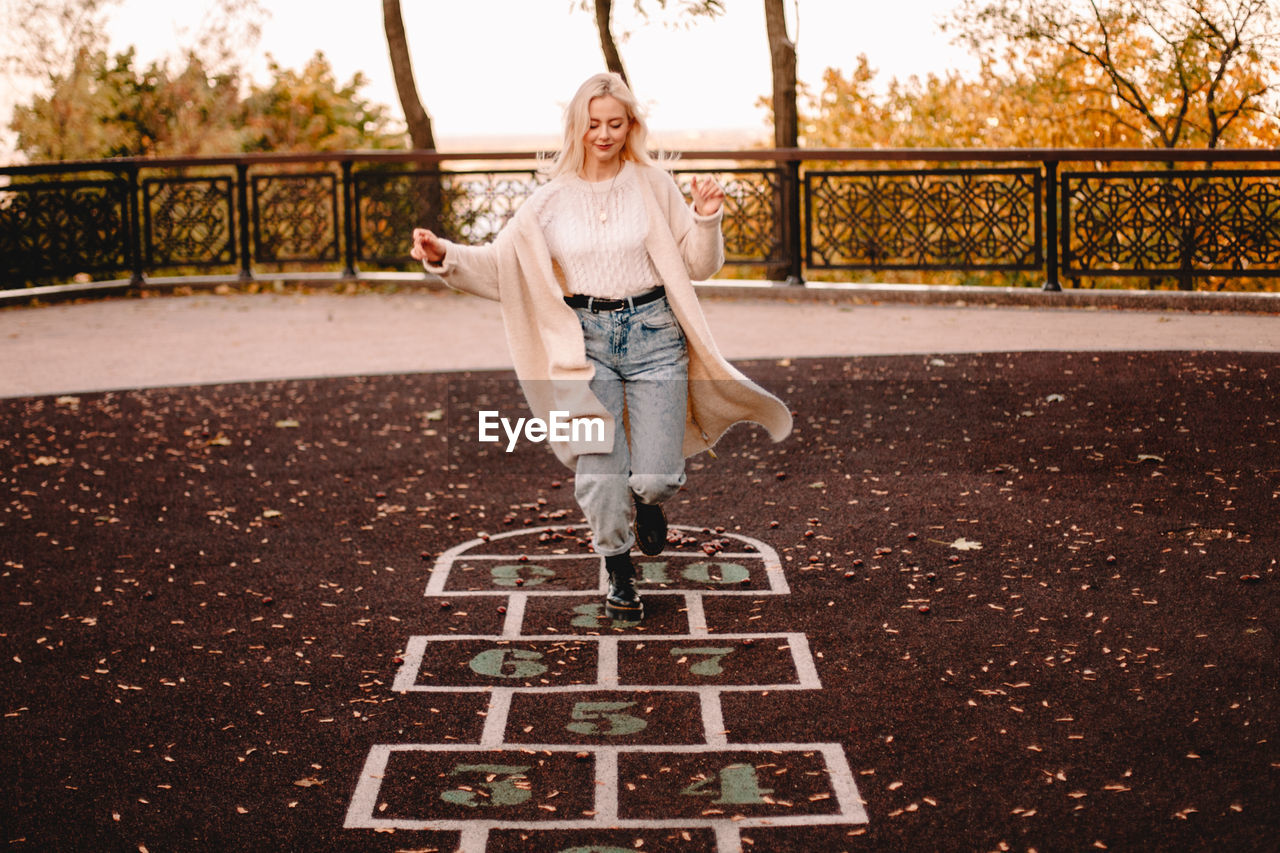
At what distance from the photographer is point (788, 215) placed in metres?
16.0


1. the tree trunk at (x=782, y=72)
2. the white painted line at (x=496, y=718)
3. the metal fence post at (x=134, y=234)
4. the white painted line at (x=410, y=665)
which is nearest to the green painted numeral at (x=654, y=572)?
the white painted line at (x=410, y=665)

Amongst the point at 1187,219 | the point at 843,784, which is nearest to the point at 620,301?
the point at 843,784

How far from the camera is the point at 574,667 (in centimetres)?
564

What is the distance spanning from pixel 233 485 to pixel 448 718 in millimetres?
3802

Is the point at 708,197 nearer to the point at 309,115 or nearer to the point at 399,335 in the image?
the point at 399,335

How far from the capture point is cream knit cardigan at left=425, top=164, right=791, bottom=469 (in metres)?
5.95

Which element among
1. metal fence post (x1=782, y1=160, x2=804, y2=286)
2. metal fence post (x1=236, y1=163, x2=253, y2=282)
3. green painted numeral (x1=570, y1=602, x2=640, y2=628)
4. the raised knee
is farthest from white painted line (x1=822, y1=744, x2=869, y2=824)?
metal fence post (x1=236, y1=163, x2=253, y2=282)

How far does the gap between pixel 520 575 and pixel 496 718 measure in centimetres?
170

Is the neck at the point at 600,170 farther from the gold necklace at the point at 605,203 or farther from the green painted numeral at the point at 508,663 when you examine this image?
the green painted numeral at the point at 508,663

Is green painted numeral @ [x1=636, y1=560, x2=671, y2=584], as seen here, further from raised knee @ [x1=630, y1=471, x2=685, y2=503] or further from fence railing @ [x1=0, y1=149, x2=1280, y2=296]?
fence railing @ [x1=0, y1=149, x2=1280, y2=296]

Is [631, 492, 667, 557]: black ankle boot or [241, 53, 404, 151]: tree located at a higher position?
[241, 53, 404, 151]: tree

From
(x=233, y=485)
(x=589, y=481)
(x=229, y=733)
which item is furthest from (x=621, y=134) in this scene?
(x=233, y=485)

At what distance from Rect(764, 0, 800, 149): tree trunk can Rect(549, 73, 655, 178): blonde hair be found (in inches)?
492

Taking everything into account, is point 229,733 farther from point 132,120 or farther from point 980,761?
point 132,120
